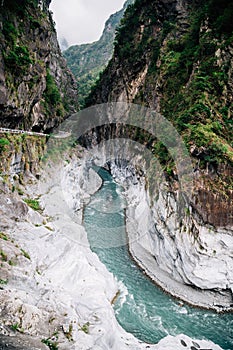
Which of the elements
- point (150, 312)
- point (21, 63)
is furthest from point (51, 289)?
point (21, 63)

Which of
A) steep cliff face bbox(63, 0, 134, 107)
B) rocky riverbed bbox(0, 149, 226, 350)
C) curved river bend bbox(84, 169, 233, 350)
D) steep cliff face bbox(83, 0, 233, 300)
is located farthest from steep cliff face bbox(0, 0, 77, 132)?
steep cliff face bbox(63, 0, 134, 107)

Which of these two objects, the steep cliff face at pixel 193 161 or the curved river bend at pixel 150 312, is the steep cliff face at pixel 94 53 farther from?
the curved river bend at pixel 150 312

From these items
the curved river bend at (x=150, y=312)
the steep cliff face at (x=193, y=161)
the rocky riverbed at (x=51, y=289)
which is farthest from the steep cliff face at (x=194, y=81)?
the rocky riverbed at (x=51, y=289)

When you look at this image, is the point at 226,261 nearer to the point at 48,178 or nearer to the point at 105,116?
the point at 48,178

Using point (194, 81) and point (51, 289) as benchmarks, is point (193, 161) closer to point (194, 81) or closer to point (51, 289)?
point (194, 81)

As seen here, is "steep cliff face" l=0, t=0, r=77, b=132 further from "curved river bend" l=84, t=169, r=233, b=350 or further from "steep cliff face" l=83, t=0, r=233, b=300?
"curved river bend" l=84, t=169, r=233, b=350

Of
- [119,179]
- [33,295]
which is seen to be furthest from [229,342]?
[119,179]
